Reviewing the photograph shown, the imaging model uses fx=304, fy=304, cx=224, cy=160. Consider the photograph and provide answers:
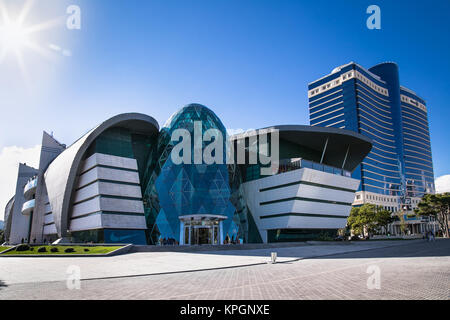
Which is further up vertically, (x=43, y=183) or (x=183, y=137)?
(x=183, y=137)

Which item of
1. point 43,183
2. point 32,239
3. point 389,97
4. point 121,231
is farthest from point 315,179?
point 389,97

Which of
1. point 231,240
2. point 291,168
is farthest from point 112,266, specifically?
point 291,168

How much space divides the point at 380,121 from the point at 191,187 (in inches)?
4905

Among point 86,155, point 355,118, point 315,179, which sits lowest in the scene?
point 315,179

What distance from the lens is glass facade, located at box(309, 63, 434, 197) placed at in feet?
414

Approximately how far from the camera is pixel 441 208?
64.7 m

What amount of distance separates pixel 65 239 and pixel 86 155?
39.3 feet

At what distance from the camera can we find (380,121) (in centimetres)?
13662

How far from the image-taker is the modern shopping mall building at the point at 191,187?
127ft

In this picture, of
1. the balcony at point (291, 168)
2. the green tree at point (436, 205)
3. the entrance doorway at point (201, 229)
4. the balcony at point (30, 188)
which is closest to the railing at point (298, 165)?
the balcony at point (291, 168)

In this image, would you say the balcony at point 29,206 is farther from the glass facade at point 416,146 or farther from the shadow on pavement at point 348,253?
the glass facade at point 416,146

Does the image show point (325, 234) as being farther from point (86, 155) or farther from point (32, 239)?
point (32, 239)
